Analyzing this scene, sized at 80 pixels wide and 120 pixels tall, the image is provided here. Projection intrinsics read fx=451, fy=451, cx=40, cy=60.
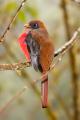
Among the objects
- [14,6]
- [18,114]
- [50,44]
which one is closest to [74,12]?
[14,6]

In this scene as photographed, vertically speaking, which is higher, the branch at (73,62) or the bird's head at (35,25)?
the bird's head at (35,25)

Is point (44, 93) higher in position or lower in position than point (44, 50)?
lower

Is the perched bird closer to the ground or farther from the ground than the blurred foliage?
farther from the ground

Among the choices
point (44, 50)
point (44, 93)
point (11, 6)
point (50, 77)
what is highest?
point (44, 50)

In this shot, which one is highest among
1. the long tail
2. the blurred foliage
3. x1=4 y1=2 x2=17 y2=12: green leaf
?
the long tail

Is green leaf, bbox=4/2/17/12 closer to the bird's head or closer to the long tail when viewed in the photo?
the bird's head

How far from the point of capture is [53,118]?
137 inches

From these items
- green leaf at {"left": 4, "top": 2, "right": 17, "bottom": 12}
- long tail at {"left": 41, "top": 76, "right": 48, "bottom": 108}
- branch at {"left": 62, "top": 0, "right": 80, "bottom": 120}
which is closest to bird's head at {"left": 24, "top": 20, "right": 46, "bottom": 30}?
long tail at {"left": 41, "top": 76, "right": 48, "bottom": 108}

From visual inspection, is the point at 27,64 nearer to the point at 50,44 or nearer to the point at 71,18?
the point at 50,44

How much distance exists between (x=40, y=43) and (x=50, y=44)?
83 millimetres

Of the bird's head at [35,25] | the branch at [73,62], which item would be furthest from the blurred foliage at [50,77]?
the bird's head at [35,25]

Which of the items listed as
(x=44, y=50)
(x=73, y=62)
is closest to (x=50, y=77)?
(x=73, y=62)

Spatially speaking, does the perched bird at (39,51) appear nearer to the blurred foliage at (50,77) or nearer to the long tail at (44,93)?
the long tail at (44,93)

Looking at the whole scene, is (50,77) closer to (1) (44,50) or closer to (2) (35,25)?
(2) (35,25)
